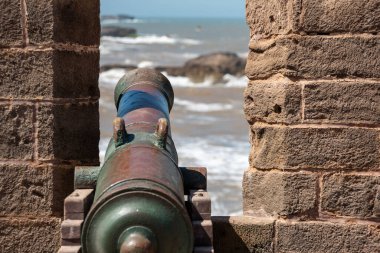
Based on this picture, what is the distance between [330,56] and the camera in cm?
404

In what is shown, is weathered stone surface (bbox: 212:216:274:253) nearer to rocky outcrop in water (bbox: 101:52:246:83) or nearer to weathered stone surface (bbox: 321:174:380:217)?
weathered stone surface (bbox: 321:174:380:217)

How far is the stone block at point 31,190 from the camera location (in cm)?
444

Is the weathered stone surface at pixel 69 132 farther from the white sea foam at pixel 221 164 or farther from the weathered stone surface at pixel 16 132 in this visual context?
the white sea foam at pixel 221 164

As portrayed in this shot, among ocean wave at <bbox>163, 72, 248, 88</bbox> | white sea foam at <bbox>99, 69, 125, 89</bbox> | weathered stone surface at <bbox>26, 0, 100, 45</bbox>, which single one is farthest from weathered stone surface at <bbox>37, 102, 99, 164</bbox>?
ocean wave at <bbox>163, 72, 248, 88</bbox>

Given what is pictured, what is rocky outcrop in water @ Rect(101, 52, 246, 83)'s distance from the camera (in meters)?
29.3

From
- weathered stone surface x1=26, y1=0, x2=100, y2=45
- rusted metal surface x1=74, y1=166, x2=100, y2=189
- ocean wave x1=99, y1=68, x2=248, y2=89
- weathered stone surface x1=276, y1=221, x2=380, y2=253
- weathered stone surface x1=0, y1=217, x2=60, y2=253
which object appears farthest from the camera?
ocean wave x1=99, y1=68, x2=248, y2=89

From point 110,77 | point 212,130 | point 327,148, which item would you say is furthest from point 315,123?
point 110,77

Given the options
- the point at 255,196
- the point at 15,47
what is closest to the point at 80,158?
the point at 15,47

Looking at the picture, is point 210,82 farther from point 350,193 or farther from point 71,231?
point 71,231

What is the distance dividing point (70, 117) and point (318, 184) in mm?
1519

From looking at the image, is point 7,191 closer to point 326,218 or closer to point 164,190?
point 164,190

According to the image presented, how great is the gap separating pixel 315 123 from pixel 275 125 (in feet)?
0.71

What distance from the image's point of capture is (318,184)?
4117mm

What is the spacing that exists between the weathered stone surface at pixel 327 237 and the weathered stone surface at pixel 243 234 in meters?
0.08
